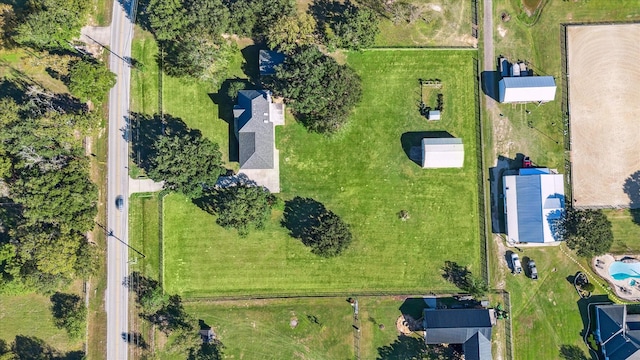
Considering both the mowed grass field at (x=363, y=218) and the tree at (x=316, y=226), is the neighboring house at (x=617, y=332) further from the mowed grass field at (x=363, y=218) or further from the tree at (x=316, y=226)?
the tree at (x=316, y=226)

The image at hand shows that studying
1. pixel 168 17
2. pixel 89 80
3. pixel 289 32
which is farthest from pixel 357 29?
pixel 89 80

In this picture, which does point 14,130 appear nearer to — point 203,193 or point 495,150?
point 203,193

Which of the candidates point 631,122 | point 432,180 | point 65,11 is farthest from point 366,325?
point 65,11

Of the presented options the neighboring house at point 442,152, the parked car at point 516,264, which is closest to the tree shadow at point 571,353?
the parked car at point 516,264

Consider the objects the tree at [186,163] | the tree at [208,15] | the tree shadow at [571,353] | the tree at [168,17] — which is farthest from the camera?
the tree shadow at [571,353]

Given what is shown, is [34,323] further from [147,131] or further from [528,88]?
[528,88]

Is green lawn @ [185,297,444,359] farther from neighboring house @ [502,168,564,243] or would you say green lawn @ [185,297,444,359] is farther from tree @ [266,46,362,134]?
tree @ [266,46,362,134]

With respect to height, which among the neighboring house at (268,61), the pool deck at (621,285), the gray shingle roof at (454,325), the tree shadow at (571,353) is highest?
the neighboring house at (268,61)
